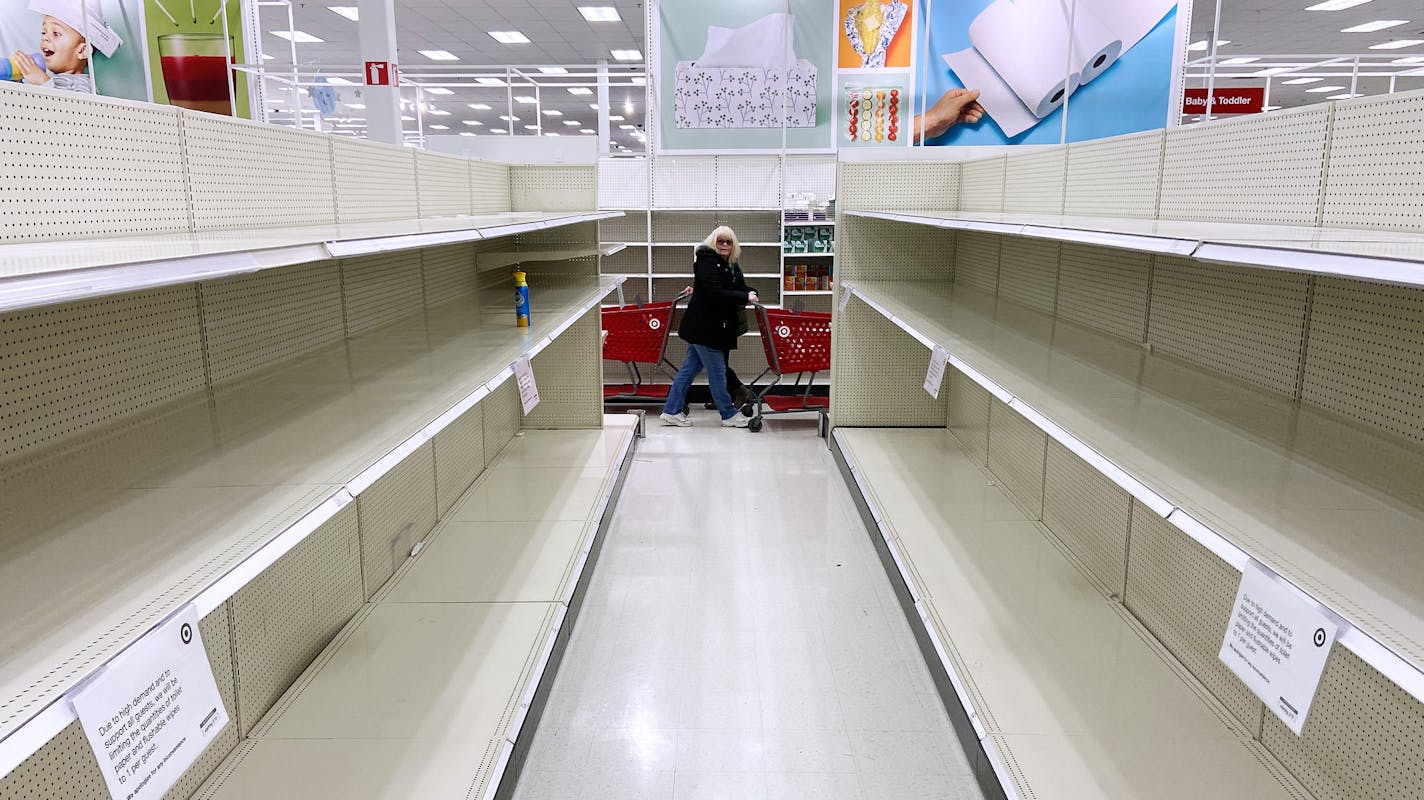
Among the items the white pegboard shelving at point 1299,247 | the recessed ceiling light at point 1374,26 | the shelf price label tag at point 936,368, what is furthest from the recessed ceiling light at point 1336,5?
the white pegboard shelving at point 1299,247

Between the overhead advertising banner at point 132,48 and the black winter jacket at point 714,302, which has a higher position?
the overhead advertising banner at point 132,48

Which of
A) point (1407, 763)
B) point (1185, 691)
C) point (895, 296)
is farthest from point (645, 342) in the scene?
point (1407, 763)

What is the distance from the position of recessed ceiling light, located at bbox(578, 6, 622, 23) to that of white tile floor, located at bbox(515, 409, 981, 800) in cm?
933

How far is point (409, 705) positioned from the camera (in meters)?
2.64

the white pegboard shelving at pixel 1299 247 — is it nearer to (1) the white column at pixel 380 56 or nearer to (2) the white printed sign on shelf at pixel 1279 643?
(2) the white printed sign on shelf at pixel 1279 643

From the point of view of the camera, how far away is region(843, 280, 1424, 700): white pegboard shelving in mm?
1305

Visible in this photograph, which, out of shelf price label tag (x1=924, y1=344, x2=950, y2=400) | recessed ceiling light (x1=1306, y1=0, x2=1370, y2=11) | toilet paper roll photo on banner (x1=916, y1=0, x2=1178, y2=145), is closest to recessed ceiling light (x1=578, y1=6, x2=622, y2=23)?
toilet paper roll photo on banner (x1=916, y1=0, x2=1178, y2=145)

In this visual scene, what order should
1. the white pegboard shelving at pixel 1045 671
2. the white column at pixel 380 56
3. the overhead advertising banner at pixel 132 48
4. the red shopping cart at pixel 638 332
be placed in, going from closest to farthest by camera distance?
the white pegboard shelving at pixel 1045 671
the white column at pixel 380 56
the overhead advertising banner at pixel 132 48
the red shopping cart at pixel 638 332

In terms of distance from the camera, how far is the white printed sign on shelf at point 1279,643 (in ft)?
4.18

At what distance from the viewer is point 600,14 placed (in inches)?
502

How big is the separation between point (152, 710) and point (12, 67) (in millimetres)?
8721

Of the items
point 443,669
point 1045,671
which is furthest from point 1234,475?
point 443,669

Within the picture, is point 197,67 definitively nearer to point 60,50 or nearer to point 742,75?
point 60,50

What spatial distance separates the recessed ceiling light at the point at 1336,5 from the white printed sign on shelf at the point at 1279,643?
45.5ft
